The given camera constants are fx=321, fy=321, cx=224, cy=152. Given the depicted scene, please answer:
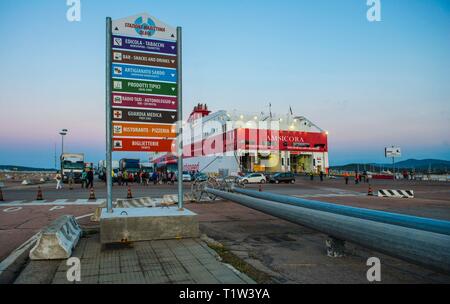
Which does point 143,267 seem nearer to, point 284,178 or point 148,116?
point 148,116

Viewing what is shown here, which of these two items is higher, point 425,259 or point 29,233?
point 425,259

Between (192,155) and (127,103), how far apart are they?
55.6 metres

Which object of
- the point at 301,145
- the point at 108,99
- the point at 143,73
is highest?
the point at 301,145

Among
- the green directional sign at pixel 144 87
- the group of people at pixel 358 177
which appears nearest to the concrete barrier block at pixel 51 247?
the green directional sign at pixel 144 87

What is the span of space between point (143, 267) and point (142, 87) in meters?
4.04

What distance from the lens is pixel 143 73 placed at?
7043 mm

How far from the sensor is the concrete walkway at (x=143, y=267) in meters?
3.92

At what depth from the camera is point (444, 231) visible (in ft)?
10.9

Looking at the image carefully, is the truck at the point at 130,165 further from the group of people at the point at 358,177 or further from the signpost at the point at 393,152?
the signpost at the point at 393,152

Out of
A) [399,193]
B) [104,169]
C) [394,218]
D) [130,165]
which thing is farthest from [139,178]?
[394,218]

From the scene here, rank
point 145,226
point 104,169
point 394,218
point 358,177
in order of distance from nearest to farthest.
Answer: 1. point 394,218
2. point 145,226
3. point 358,177
4. point 104,169
